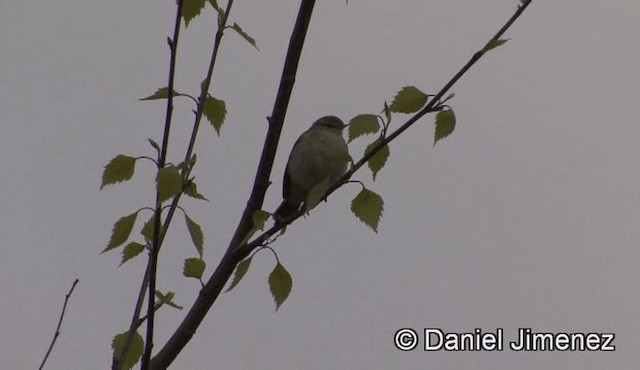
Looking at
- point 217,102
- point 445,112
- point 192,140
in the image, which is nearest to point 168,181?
point 192,140

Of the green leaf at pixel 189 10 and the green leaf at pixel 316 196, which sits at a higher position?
the green leaf at pixel 189 10

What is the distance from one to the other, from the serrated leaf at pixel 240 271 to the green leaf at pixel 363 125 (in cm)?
60

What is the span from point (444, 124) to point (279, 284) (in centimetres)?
88

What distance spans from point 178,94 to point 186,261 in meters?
0.69

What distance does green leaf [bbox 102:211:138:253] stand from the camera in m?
2.97

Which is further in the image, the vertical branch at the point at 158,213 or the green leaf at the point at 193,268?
the green leaf at the point at 193,268

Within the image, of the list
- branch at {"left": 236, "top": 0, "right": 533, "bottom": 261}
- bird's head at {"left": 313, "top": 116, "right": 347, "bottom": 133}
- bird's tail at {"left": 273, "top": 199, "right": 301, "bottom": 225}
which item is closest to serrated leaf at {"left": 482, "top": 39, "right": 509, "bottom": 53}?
branch at {"left": 236, "top": 0, "right": 533, "bottom": 261}

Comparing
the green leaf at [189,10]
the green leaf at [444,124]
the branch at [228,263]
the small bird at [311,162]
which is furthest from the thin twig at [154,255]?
the small bird at [311,162]

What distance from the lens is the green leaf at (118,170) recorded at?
9.87ft

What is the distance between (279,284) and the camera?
323cm

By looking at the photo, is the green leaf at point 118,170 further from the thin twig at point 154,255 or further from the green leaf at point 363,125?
the green leaf at point 363,125

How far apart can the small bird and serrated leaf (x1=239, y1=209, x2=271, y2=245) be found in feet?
12.0

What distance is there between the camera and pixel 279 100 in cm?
301

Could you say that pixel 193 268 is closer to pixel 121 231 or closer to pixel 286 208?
pixel 121 231
